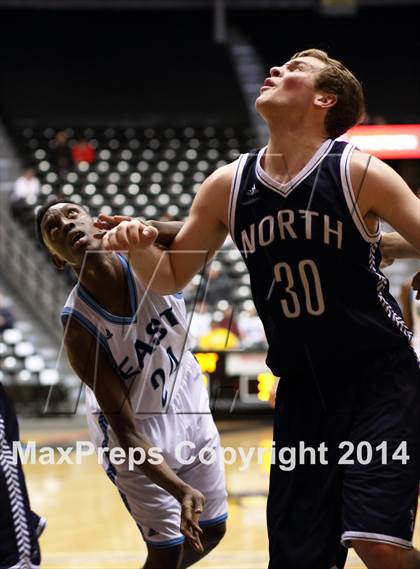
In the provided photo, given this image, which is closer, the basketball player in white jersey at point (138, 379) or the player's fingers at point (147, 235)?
the player's fingers at point (147, 235)

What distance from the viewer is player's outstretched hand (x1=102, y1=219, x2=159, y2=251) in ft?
10.1

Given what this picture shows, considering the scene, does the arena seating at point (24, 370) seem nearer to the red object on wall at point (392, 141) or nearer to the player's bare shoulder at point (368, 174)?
the red object on wall at point (392, 141)

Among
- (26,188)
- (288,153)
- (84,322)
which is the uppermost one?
(288,153)

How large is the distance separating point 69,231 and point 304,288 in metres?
1.18

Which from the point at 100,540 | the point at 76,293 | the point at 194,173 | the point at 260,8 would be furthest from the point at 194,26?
the point at 76,293

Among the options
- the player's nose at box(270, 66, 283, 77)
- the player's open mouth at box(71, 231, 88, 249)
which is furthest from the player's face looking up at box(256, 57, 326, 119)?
the player's open mouth at box(71, 231, 88, 249)

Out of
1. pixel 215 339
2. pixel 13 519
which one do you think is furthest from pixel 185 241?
pixel 215 339

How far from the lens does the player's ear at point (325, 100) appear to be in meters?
3.20

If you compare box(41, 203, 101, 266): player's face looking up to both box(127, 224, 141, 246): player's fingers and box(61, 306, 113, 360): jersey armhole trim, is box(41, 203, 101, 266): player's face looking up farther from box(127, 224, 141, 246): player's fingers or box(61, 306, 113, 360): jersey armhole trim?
box(127, 224, 141, 246): player's fingers

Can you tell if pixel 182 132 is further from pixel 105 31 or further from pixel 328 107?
pixel 328 107

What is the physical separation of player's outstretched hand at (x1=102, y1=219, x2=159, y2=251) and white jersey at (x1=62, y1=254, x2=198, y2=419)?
0.76 meters

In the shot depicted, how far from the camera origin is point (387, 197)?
117 inches

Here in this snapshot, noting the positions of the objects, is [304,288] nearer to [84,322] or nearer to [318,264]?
[318,264]

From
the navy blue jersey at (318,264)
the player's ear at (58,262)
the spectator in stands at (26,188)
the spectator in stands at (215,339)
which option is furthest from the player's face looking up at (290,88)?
the spectator in stands at (26,188)
